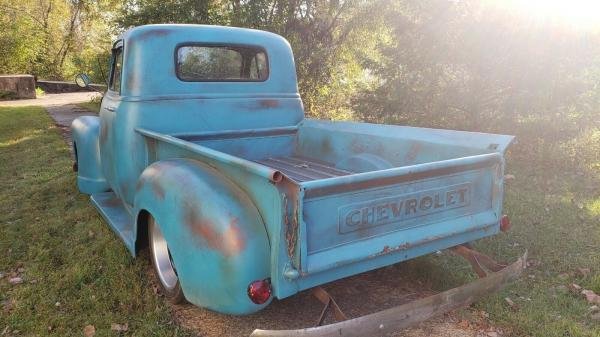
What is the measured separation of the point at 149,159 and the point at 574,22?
5845 mm

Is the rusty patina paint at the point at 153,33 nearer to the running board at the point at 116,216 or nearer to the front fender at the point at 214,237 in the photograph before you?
the running board at the point at 116,216

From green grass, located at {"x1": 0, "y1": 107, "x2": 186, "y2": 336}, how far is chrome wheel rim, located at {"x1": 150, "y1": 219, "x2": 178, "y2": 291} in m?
0.16

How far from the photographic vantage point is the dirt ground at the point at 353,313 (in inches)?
115

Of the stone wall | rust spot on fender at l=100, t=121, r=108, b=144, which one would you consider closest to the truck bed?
rust spot on fender at l=100, t=121, r=108, b=144

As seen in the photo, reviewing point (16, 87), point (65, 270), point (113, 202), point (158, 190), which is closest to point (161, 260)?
point (158, 190)

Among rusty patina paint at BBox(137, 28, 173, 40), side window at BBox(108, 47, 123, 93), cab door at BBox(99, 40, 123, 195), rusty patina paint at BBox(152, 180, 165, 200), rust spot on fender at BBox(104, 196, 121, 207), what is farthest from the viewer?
rust spot on fender at BBox(104, 196, 121, 207)

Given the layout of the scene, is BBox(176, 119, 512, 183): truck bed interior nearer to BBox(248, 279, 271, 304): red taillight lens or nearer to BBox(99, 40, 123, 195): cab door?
BBox(99, 40, 123, 195): cab door

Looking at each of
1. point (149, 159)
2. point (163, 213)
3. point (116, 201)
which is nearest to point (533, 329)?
point (163, 213)

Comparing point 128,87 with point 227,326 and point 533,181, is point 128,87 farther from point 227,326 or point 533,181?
point 533,181

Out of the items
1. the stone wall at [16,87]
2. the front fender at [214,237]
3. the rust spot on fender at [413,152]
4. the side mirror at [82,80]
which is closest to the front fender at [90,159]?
the side mirror at [82,80]

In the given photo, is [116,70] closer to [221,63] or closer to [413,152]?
[221,63]

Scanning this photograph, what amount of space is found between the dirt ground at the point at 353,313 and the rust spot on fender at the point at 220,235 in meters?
0.84

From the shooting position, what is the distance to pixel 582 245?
162 inches

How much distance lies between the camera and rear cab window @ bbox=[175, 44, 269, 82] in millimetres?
4094
